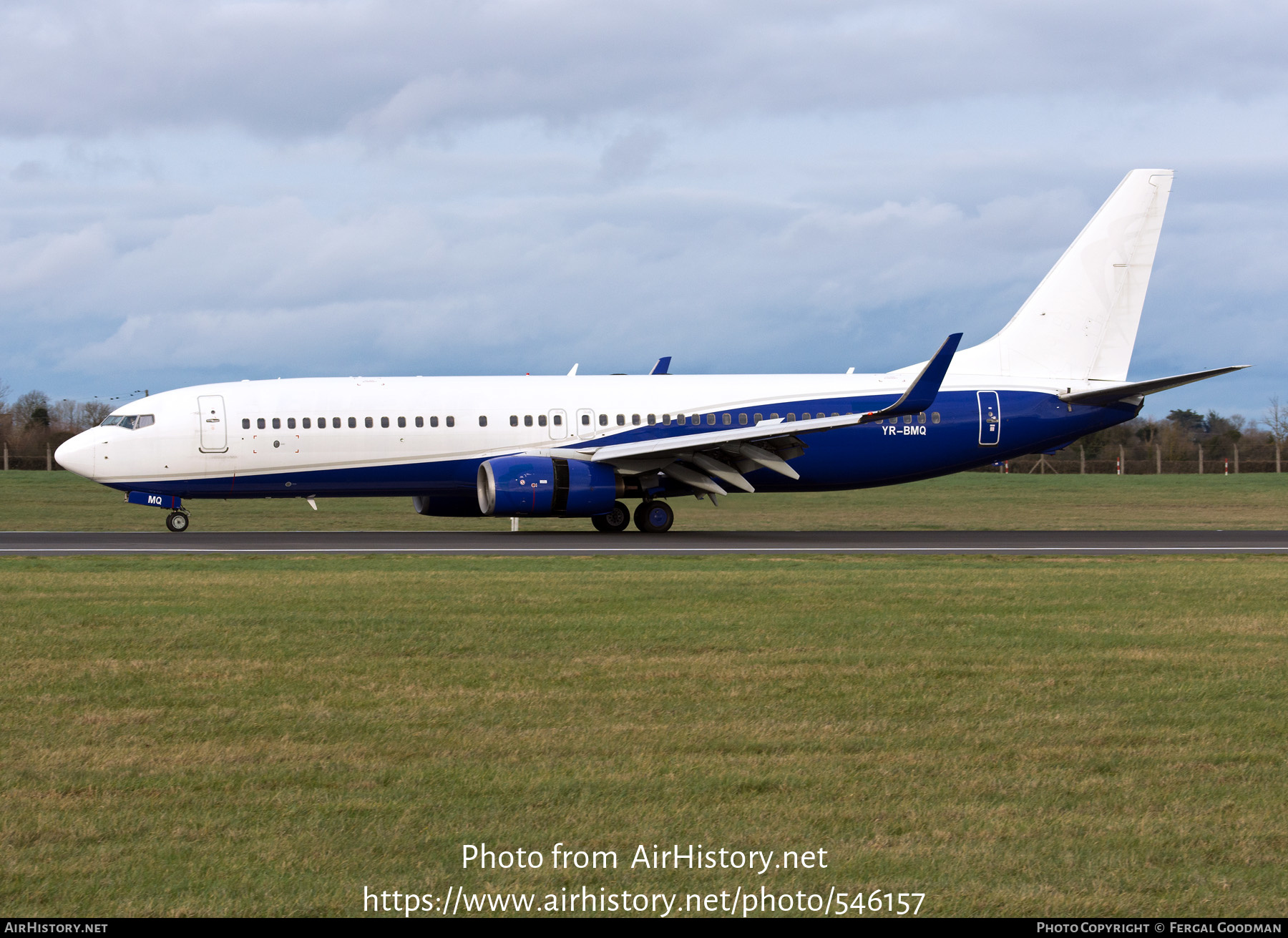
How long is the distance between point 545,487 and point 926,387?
26.4 feet

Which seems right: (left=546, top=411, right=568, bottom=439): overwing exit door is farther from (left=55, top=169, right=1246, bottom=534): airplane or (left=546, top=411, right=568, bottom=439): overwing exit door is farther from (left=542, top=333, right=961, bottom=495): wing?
(left=542, top=333, right=961, bottom=495): wing

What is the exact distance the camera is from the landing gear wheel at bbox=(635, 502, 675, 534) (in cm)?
2881

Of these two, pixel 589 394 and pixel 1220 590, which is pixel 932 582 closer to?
pixel 1220 590

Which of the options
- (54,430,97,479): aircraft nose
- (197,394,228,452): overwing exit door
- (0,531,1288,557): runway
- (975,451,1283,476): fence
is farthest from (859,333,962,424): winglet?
(975,451,1283,476): fence

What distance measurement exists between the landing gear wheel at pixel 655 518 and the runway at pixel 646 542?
321 mm

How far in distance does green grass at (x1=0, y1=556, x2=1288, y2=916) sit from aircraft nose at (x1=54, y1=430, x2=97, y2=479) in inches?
581

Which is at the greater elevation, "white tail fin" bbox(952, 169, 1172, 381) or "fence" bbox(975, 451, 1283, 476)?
"white tail fin" bbox(952, 169, 1172, 381)

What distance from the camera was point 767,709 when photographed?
8945 mm

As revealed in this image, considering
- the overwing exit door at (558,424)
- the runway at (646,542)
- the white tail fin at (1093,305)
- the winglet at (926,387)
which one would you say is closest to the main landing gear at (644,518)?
the runway at (646,542)

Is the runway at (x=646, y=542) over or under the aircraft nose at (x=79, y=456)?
under

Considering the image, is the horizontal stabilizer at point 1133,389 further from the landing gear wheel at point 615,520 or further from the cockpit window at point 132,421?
the cockpit window at point 132,421

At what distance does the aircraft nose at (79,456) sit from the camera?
28641 mm

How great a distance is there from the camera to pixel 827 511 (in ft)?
136
